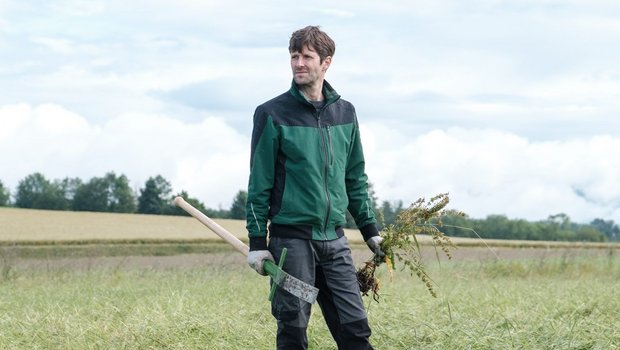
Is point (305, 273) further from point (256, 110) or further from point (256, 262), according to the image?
A: point (256, 110)

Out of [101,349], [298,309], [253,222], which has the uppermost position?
[253,222]

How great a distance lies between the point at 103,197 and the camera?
111 feet

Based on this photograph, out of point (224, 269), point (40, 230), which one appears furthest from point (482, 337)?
point (40, 230)

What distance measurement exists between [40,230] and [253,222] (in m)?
20.1

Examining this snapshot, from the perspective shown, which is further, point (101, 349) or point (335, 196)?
point (101, 349)

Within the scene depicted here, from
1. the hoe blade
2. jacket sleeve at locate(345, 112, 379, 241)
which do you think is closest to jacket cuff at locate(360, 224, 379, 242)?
jacket sleeve at locate(345, 112, 379, 241)

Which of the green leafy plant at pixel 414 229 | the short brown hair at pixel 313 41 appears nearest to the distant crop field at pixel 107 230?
the green leafy plant at pixel 414 229

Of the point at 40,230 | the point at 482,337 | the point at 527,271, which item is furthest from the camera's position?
the point at 40,230

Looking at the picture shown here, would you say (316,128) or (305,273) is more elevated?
(316,128)

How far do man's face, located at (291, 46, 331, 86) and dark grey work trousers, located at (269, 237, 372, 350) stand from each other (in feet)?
2.97

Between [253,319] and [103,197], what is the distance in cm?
2795

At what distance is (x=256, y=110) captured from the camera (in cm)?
480

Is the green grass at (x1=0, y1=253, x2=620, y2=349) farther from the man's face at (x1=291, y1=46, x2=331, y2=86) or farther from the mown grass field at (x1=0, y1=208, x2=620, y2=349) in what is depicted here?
the man's face at (x1=291, y1=46, x2=331, y2=86)

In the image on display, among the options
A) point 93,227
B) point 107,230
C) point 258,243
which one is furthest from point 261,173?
point 93,227
